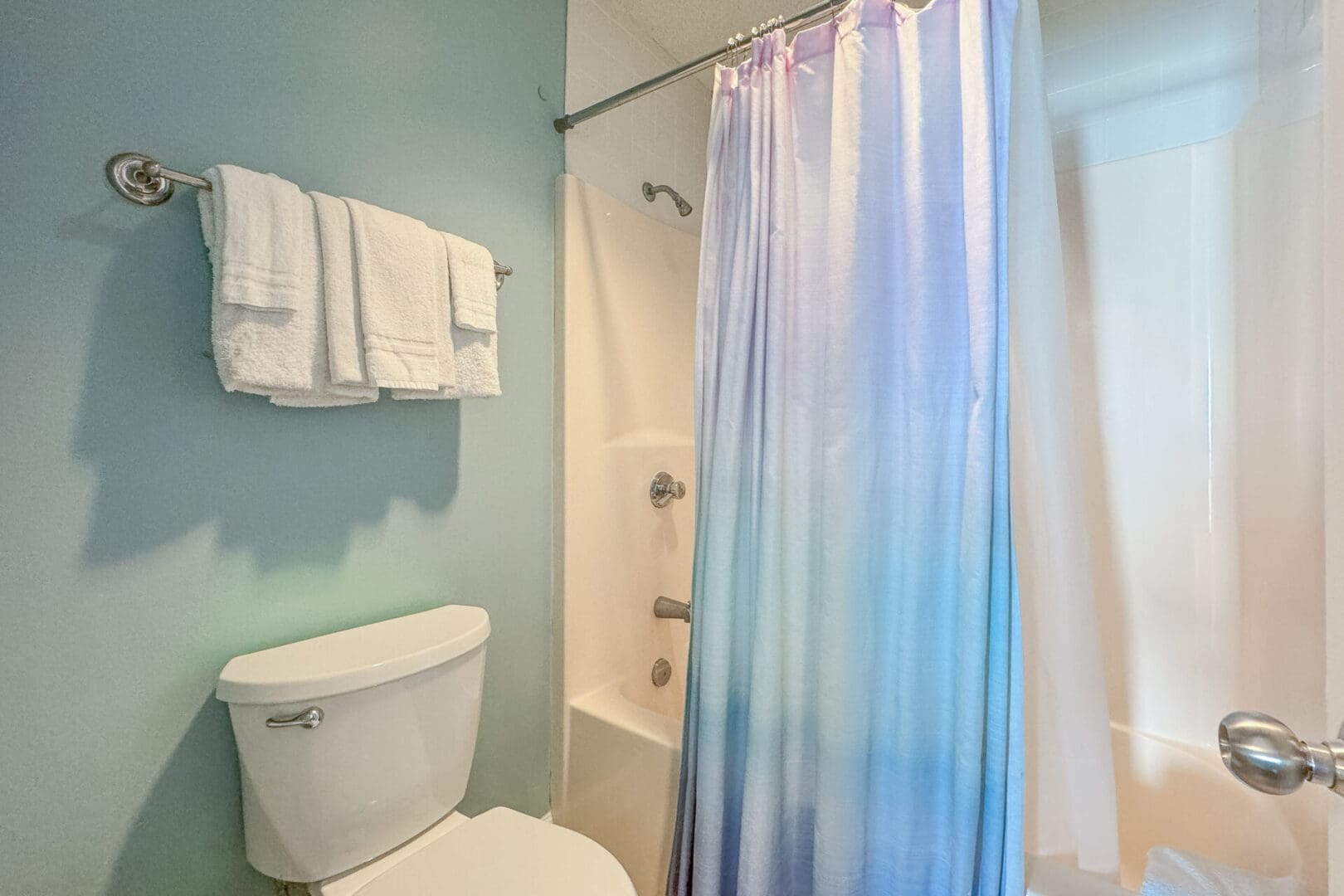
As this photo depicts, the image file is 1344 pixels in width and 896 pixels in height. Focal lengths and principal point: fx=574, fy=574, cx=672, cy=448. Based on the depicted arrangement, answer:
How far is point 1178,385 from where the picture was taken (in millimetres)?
1426

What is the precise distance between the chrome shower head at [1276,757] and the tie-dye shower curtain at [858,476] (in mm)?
433

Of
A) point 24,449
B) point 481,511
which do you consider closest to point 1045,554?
point 481,511

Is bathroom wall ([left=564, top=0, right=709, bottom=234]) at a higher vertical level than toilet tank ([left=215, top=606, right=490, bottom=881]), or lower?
higher

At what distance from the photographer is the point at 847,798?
40.0 inches

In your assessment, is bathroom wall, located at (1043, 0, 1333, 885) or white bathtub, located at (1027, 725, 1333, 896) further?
bathroom wall, located at (1043, 0, 1333, 885)

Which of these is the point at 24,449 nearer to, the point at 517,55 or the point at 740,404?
the point at 740,404

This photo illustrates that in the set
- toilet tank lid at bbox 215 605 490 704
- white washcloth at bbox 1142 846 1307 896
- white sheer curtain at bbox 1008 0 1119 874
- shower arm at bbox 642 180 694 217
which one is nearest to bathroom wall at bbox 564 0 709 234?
shower arm at bbox 642 180 694 217

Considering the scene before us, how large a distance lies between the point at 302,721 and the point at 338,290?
0.69 metres

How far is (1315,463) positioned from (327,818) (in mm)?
1560

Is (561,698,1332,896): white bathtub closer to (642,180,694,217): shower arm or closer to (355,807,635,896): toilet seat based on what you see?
(355,807,635,896): toilet seat

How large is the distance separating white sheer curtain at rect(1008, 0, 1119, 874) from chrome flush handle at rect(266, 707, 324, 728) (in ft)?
3.74

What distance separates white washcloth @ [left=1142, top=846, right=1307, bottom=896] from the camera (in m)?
0.75

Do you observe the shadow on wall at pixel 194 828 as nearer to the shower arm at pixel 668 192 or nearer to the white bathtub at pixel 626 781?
the white bathtub at pixel 626 781

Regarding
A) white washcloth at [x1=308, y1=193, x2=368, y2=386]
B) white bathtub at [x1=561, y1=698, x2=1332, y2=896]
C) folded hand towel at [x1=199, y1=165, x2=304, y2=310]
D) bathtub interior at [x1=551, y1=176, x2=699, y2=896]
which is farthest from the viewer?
bathtub interior at [x1=551, y1=176, x2=699, y2=896]
